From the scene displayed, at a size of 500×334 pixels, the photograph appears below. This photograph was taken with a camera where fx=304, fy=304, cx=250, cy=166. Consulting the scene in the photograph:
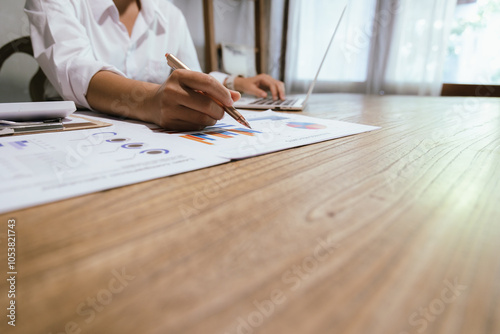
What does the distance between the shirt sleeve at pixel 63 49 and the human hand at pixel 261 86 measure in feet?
1.75

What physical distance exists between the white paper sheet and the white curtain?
5.67 ft

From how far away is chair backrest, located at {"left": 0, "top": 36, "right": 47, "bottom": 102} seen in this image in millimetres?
1043

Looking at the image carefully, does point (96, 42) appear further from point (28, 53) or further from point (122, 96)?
point (122, 96)

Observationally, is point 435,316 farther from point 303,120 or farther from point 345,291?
point 303,120

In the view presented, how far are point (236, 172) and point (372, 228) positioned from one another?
0.14 m

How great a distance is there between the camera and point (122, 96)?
562 mm

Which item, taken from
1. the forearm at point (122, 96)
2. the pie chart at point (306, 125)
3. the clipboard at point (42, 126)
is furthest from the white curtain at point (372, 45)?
the clipboard at point (42, 126)

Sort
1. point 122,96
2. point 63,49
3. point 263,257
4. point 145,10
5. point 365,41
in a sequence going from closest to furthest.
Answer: point 263,257 → point 122,96 → point 63,49 → point 145,10 → point 365,41

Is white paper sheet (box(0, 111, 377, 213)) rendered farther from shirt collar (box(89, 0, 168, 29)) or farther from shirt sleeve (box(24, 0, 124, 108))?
shirt collar (box(89, 0, 168, 29))

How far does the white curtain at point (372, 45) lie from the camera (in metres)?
1.86

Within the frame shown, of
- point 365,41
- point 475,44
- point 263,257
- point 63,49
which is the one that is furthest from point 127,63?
point 475,44

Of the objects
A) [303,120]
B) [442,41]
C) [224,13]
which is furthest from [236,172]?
[442,41]

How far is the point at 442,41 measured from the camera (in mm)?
1809

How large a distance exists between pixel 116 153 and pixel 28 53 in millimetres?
1108
